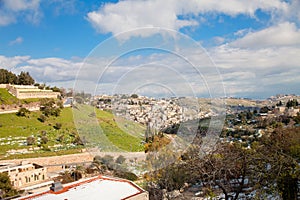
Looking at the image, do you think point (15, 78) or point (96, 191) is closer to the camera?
point (96, 191)

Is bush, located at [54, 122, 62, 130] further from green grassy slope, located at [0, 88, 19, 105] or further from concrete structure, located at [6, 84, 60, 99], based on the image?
concrete structure, located at [6, 84, 60, 99]

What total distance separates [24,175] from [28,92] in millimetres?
21478

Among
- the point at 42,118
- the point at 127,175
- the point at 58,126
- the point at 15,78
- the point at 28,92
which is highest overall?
the point at 15,78

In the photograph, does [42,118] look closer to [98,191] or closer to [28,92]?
[28,92]

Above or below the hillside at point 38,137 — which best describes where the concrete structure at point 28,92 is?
above

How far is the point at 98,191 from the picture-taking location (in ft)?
20.4

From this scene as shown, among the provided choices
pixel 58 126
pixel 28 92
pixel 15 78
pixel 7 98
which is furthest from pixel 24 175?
pixel 15 78

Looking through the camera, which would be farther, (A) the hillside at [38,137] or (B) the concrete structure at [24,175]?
(A) the hillside at [38,137]

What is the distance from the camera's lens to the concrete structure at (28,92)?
33.2 metres

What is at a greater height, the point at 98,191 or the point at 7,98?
the point at 7,98

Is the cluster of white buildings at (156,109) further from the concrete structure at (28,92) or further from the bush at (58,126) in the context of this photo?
the concrete structure at (28,92)

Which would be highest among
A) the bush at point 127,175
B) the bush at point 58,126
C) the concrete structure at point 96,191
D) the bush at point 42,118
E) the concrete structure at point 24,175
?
the bush at point 42,118

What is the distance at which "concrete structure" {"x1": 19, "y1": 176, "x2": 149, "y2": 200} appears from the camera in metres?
5.94

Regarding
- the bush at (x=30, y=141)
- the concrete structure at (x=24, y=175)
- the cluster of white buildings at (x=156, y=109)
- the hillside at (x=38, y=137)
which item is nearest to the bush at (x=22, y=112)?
the hillside at (x=38, y=137)
